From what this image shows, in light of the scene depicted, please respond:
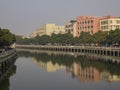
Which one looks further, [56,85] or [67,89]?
[56,85]

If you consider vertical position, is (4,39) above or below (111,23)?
below

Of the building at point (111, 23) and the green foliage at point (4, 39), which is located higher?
the building at point (111, 23)

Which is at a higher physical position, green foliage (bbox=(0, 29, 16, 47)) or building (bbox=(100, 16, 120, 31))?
building (bbox=(100, 16, 120, 31))

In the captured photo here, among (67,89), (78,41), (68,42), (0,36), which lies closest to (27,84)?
(67,89)

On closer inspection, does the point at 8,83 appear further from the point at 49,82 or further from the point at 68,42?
the point at 68,42

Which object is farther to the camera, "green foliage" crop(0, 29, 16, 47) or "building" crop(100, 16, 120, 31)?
"building" crop(100, 16, 120, 31)

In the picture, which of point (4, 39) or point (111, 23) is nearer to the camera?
point (4, 39)

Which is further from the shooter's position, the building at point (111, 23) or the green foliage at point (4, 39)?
the building at point (111, 23)

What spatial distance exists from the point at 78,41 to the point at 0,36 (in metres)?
88.4

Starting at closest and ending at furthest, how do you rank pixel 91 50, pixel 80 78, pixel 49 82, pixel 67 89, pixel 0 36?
pixel 67 89 → pixel 49 82 → pixel 80 78 → pixel 0 36 → pixel 91 50

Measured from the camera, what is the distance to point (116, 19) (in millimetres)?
179250

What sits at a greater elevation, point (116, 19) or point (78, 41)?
point (116, 19)

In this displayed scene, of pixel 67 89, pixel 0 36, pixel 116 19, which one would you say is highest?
pixel 116 19

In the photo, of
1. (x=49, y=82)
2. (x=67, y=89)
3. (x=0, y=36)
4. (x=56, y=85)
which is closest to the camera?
(x=67, y=89)
